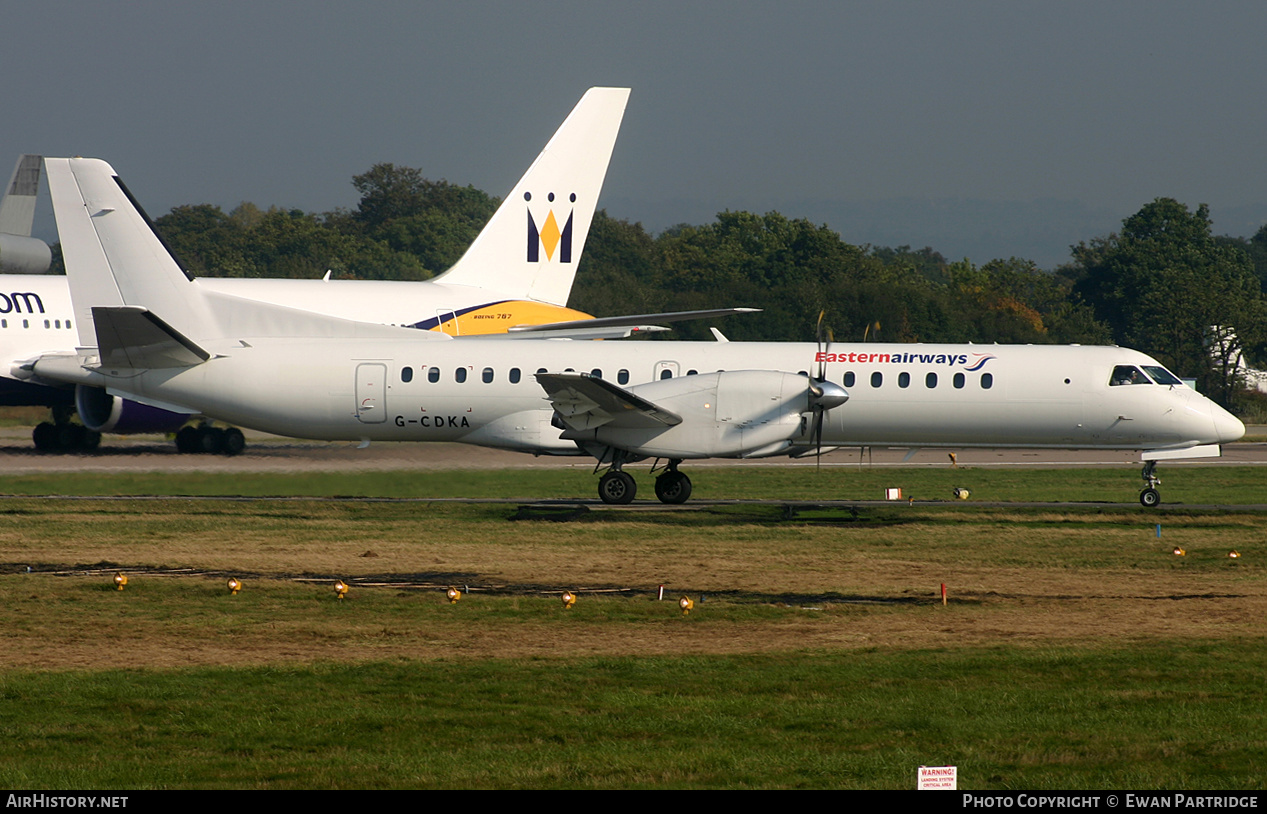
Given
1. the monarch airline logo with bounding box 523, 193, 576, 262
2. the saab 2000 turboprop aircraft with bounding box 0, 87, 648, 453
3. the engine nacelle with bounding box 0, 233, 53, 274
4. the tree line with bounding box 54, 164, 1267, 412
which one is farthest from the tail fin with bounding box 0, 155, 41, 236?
the monarch airline logo with bounding box 523, 193, 576, 262

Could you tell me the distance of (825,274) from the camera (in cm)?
9288

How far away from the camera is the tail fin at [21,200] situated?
70750mm

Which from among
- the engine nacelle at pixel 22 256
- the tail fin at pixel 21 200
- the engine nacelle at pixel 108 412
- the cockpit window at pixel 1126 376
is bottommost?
the engine nacelle at pixel 108 412

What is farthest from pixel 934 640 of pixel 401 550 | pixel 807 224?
pixel 807 224

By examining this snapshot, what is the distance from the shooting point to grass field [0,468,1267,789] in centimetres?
915

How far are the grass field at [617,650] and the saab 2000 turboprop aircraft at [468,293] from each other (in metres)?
10.1

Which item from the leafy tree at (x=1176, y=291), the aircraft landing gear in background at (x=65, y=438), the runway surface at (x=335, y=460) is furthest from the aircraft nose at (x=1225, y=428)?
the leafy tree at (x=1176, y=291)

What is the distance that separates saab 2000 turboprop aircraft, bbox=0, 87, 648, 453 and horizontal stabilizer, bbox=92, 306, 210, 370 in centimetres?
791

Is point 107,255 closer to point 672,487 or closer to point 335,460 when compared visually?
point 335,460

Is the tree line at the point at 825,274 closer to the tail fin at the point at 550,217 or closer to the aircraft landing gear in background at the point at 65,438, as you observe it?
the tail fin at the point at 550,217

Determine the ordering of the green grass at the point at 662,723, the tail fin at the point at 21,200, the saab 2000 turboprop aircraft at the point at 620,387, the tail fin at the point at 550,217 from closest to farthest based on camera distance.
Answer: the green grass at the point at 662,723 < the saab 2000 turboprop aircraft at the point at 620,387 < the tail fin at the point at 550,217 < the tail fin at the point at 21,200

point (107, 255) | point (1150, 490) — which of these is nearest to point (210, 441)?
point (107, 255)

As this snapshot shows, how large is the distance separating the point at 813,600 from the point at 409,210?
13616cm

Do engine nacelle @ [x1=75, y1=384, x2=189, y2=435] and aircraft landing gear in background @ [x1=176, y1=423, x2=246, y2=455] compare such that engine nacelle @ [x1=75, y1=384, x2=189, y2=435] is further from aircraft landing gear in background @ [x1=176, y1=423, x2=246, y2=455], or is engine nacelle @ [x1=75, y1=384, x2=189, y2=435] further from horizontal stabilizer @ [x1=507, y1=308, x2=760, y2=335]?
horizontal stabilizer @ [x1=507, y1=308, x2=760, y2=335]
